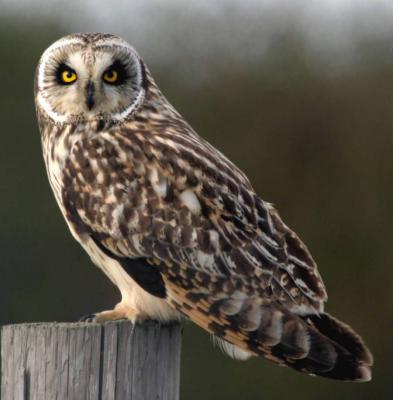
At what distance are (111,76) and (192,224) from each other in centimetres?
91

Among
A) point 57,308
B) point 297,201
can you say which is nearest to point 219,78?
point 297,201

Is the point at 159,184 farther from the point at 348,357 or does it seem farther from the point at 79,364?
the point at 79,364

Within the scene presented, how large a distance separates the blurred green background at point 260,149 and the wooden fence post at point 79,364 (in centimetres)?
1096

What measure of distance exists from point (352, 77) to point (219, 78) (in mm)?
2036

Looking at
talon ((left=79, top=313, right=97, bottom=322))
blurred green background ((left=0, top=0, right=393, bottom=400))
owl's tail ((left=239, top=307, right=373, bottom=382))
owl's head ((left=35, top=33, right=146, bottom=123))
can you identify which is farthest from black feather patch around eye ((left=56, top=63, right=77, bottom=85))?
blurred green background ((left=0, top=0, right=393, bottom=400))

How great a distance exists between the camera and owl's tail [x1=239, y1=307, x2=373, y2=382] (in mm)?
6129

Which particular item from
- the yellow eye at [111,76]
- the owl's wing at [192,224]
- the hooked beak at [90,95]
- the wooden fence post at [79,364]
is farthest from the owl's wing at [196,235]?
the wooden fence post at [79,364]

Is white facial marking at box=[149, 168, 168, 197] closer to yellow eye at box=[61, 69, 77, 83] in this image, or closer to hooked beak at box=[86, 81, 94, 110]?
hooked beak at box=[86, 81, 94, 110]

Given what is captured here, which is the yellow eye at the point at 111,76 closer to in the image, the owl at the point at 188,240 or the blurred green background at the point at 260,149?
the owl at the point at 188,240

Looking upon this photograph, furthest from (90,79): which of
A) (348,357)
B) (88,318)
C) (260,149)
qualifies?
(260,149)

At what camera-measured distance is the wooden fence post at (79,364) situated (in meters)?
5.46

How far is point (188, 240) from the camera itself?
258 inches

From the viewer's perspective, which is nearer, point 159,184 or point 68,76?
point 159,184

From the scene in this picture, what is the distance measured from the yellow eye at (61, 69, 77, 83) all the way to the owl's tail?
1501 mm
